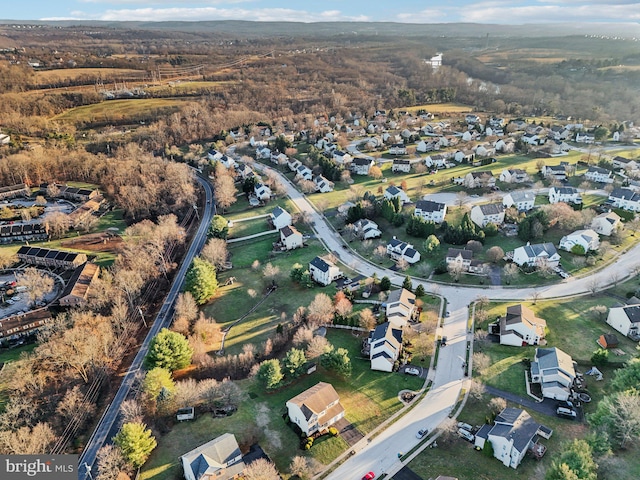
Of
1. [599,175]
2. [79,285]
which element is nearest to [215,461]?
[79,285]

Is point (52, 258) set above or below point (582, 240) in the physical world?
below

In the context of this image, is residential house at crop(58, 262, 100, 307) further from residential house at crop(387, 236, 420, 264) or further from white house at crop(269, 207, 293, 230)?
residential house at crop(387, 236, 420, 264)

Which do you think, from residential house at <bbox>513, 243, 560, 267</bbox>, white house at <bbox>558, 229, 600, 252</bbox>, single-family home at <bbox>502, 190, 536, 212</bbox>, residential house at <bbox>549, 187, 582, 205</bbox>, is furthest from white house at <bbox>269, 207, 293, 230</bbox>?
residential house at <bbox>549, 187, 582, 205</bbox>

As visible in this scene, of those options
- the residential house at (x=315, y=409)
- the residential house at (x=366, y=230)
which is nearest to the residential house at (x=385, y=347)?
the residential house at (x=315, y=409)

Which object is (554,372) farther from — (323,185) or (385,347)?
(323,185)

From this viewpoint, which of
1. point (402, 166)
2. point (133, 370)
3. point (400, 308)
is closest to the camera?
point (133, 370)

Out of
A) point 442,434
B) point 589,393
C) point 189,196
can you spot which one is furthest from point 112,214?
point 589,393
